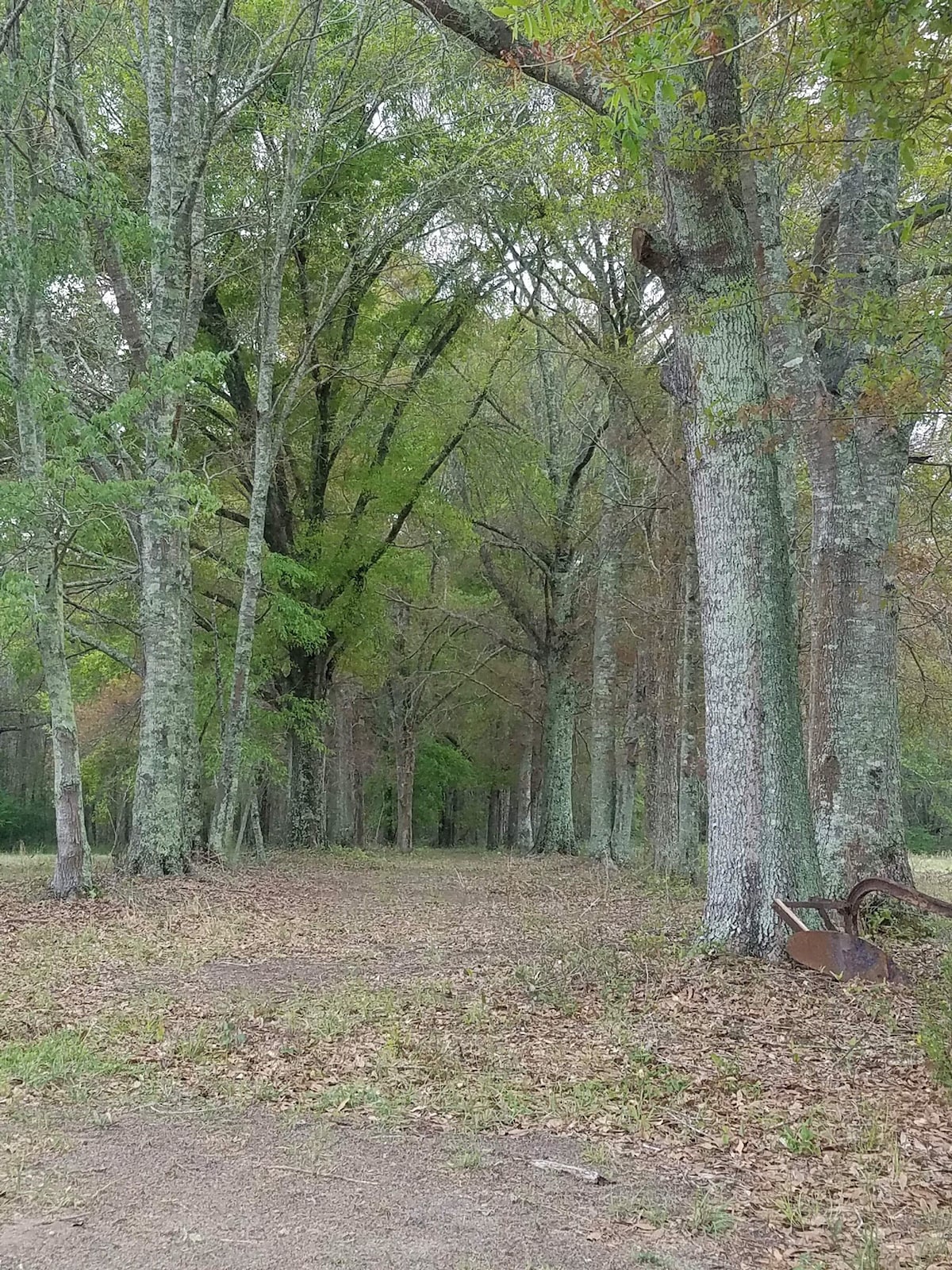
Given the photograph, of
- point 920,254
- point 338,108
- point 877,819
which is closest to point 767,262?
point 920,254

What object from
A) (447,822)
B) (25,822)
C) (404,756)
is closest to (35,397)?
(404,756)

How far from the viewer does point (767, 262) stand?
884 centimetres

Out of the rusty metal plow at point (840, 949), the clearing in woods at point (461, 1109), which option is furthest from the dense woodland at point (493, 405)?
the clearing in woods at point (461, 1109)

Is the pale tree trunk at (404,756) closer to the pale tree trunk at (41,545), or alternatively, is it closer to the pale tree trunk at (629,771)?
the pale tree trunk at (629,771)

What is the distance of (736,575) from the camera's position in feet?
22.3

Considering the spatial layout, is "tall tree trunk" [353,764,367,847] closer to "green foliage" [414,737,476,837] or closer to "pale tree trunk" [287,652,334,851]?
"green foliage" [414,737,476,837]

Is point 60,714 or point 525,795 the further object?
point 525,795

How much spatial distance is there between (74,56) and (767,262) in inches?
310

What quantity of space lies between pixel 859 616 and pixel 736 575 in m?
2.00

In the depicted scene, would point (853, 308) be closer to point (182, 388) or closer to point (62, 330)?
point (182, 388)

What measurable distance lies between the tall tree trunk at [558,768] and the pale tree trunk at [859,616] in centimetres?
1277

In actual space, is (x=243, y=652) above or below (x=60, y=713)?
above

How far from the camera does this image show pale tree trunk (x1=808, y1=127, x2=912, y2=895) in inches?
319

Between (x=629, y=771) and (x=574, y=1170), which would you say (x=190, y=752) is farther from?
(x=574, y=1170)
